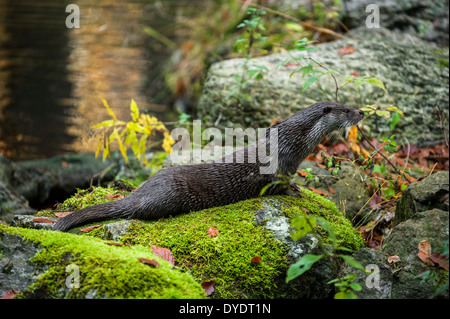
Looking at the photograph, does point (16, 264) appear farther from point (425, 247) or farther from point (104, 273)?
point (425, 247)

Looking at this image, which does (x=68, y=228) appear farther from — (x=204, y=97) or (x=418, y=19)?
(x=418, y=19)

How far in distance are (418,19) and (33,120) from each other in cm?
787

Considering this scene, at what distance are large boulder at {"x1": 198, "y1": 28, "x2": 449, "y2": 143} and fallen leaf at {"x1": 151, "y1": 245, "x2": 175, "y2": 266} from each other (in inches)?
140

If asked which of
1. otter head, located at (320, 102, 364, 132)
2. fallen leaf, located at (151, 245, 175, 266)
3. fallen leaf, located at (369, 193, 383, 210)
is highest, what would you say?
otter head, located at (320, 102, 364, 132)

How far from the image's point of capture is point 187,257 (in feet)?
11.1

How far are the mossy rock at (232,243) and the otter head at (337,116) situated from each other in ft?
3.16

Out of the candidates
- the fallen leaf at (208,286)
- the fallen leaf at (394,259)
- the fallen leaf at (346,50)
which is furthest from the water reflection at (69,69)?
the fallen leaf at (394,259)

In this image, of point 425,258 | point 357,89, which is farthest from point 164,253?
point 357,89

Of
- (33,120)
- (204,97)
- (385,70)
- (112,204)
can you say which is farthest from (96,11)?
(112,204)

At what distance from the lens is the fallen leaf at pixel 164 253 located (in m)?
3.29

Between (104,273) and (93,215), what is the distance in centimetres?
102

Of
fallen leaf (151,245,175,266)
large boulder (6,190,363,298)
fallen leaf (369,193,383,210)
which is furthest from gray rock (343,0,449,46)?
fallen leaf (151,245,175,266)

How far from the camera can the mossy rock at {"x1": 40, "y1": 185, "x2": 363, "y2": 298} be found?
3264mm

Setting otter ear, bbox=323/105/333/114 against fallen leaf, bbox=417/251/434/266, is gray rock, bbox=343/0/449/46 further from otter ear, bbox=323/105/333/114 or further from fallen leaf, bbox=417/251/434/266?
fallen leaf, bbox=417/251/434/266
